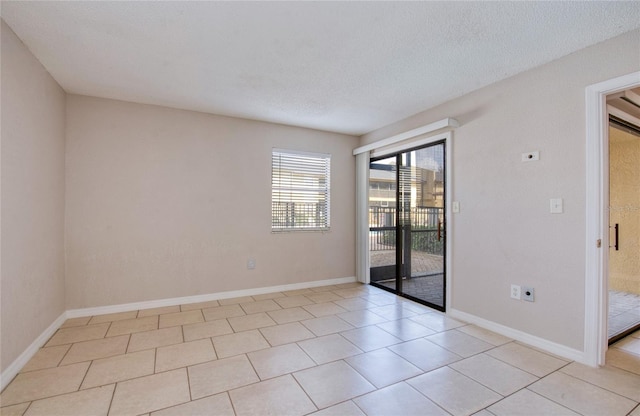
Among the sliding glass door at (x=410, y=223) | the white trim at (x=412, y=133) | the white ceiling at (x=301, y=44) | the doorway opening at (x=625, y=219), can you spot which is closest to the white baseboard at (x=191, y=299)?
the sliding glass door at (x=410, y=223)

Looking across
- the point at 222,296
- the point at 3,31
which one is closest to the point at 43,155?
the point at 3,31

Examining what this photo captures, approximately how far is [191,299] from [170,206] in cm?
120

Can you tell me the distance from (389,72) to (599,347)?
2749 millimetres

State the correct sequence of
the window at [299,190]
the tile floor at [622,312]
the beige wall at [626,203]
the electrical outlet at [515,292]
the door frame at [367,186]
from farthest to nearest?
the window at [299,190] → the door frame at [367,186] → the beige wall at [626,203] → the tile floor at [622,312] → the electrical outlet at [515,292]

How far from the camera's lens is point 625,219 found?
298 cm

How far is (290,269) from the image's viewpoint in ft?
14.5

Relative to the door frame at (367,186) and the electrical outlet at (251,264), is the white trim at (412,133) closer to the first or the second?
the door frame at (367,186)

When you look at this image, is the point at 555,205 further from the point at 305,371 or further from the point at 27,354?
the point at 27,354

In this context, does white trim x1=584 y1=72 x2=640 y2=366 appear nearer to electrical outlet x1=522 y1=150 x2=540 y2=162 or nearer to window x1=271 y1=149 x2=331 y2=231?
electrical outlet x1=522 y1=150 x2=540 y2=162

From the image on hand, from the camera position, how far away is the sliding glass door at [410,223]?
3.67m

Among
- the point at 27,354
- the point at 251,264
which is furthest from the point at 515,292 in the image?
the point at 27,354

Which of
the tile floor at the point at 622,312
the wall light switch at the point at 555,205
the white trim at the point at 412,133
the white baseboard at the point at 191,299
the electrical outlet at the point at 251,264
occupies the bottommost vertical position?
the white baseboard at the point at 191,299

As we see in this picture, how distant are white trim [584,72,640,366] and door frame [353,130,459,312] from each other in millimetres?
1181

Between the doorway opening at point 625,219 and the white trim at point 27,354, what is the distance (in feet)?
15.3
